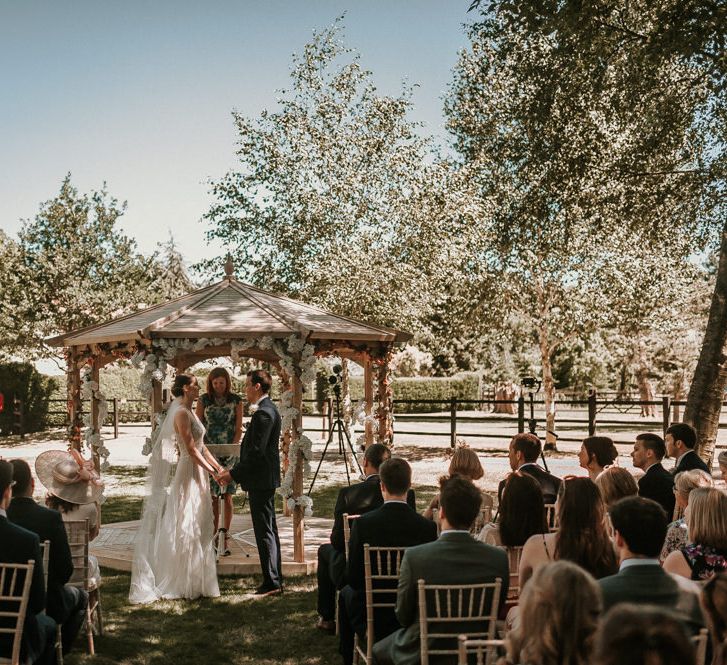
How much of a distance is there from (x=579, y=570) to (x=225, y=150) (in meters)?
20.2

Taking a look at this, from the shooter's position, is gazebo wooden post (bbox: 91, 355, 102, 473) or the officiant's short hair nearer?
the officiant's short hair

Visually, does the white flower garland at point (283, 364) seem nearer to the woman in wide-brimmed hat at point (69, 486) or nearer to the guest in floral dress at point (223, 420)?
the guest in floral dress at point (223, 420)

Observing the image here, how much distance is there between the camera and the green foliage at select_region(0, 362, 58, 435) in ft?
92.6

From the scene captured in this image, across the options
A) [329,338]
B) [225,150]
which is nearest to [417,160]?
[225,150]

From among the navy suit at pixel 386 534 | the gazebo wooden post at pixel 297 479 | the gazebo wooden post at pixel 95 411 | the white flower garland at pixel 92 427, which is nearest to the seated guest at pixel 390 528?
the navy suit at pixel 386 534

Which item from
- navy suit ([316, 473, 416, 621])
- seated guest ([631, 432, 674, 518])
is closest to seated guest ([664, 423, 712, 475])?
seated guest ([631, 432, 674, 518])

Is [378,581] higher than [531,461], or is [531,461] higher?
[531,461]

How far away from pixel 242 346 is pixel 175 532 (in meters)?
2.22

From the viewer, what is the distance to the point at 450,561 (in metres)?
4.29

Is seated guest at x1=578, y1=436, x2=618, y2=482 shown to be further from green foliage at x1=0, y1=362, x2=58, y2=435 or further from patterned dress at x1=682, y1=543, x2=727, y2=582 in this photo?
green foliage at x1=0, y1=362, x2=58, y2=435

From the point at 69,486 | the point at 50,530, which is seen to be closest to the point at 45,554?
the point at 50,530

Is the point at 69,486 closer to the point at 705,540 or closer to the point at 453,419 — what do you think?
the point at 705,540

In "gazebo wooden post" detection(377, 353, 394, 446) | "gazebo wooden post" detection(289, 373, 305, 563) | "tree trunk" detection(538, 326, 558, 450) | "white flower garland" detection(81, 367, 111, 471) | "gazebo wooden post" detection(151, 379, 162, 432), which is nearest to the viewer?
"gazebo wooden post" detection(151, 379, 162, 432)

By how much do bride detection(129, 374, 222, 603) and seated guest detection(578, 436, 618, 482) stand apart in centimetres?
367
